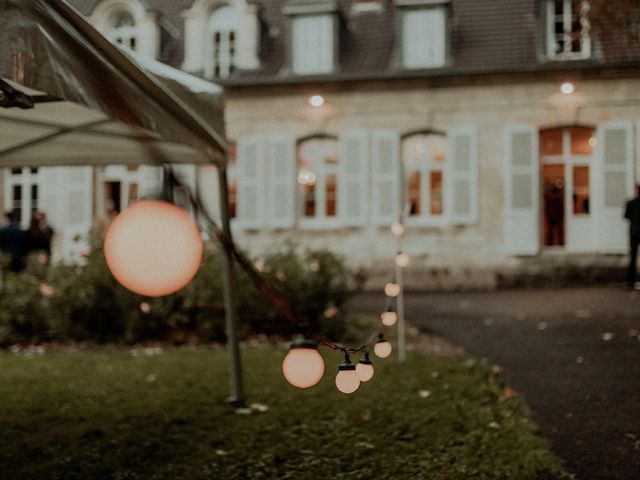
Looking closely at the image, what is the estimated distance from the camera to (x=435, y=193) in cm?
1513

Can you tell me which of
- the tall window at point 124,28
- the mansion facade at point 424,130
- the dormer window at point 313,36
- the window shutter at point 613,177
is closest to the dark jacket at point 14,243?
the mansion facade at point 424,130

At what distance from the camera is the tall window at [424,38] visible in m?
14.9

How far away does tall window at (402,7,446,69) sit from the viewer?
48.9 ft

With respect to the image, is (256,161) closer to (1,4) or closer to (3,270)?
(3,270)

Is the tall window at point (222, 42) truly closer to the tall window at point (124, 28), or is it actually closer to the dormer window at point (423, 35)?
the tall window at point (124, 28)

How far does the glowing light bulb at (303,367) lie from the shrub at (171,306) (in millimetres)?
5274

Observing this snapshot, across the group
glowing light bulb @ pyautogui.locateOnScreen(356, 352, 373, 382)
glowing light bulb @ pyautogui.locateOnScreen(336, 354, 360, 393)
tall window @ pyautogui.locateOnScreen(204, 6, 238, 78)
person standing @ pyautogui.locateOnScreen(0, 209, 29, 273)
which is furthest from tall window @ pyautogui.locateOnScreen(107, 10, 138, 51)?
glowing light bulb @ pyautogui.locateOnScreen(336, 354, 360, 393)

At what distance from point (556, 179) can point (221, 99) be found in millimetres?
11874

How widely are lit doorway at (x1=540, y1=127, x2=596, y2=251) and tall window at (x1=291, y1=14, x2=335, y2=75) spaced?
179 inches

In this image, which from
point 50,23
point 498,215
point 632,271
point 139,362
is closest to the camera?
point 50,23

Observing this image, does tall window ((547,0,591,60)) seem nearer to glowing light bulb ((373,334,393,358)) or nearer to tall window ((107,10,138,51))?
tall window ((107,10,138,51))

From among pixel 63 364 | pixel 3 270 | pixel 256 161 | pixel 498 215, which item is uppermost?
pixel 256 161

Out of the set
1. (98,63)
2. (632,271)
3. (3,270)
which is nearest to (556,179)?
(632,271)

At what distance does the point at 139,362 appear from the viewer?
7031 millimetres
